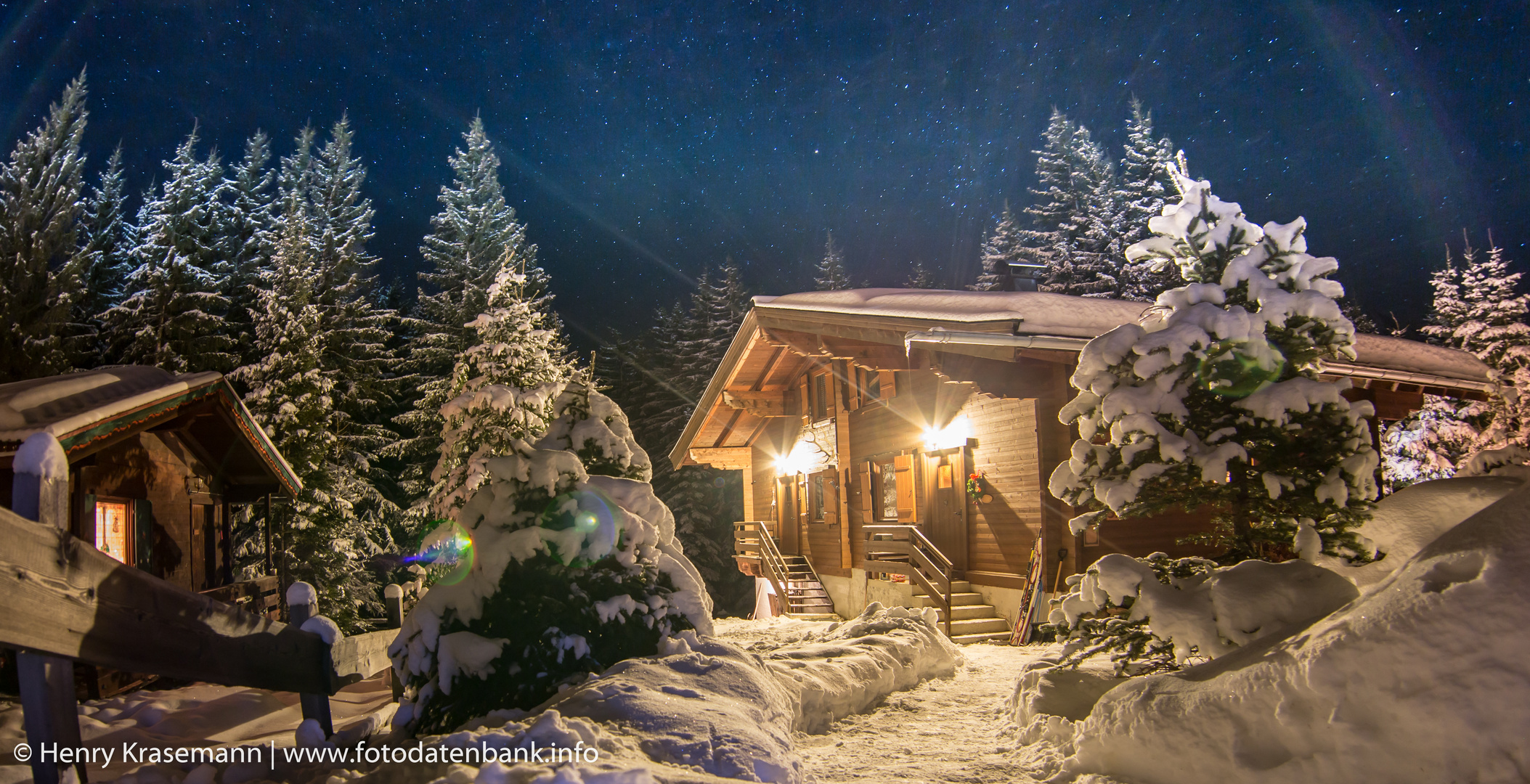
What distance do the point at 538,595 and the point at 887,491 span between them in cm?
1273

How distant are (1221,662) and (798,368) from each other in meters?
17.1

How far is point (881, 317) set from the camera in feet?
43.3

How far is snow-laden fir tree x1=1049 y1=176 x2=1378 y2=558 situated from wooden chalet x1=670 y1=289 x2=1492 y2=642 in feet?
15.8

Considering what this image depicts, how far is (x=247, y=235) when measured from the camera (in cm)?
2892

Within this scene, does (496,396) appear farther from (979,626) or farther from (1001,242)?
(1001,242)

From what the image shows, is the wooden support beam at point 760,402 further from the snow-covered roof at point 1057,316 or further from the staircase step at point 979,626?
the staircase step at point 979,626

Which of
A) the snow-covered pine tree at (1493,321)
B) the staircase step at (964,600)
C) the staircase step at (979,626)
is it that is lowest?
the staircase step at (979,626)

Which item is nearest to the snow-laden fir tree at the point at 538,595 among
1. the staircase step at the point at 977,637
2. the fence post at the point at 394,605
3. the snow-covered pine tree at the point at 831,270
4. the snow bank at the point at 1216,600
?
the snow bank at the point at 1216,600

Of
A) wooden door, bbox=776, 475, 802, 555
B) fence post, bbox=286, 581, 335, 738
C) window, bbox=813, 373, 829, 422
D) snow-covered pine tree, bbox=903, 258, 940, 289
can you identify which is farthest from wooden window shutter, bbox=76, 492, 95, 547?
snow-covered pine tree, bbox=903, 258, 940, 289

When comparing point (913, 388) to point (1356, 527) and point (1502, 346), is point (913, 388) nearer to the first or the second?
point (1356, 527)

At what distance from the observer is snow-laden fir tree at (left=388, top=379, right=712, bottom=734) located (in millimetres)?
5539

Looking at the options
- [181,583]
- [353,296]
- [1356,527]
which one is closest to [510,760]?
[1356,527]

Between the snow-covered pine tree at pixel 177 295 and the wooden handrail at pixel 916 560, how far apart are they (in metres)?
17.7

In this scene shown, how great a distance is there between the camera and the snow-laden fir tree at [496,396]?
8.11 meters
